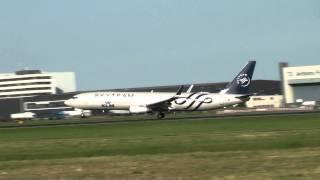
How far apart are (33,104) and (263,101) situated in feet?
219

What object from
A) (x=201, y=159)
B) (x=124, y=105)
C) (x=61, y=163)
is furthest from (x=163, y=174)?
(x=124, y=105)

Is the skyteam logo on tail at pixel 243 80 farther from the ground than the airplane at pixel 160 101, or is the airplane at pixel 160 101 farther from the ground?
the skyteam logo on tail at pixel 243 80

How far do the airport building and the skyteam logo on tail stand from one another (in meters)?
70.4

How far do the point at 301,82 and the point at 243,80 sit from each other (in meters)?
74.1

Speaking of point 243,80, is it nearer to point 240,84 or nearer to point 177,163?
point 240,84

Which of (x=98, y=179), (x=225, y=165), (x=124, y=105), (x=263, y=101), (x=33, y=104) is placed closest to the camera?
(x=98, y=179)

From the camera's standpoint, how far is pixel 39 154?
26188 mm

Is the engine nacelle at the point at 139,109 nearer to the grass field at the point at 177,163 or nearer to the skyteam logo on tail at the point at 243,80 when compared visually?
the skyteam logo on tail at the point at 243,80

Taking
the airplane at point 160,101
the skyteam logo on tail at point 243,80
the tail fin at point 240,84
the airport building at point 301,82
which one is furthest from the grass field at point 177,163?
the airport building at point 301,82

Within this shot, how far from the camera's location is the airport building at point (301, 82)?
16275 cm

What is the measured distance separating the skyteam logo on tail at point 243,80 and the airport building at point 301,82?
70.4 m

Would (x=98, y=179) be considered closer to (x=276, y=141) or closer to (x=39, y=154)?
(x=39, y=154)

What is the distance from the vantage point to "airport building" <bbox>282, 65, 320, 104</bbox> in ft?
534

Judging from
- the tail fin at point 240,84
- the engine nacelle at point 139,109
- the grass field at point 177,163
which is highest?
the tail fin at point 240,84
